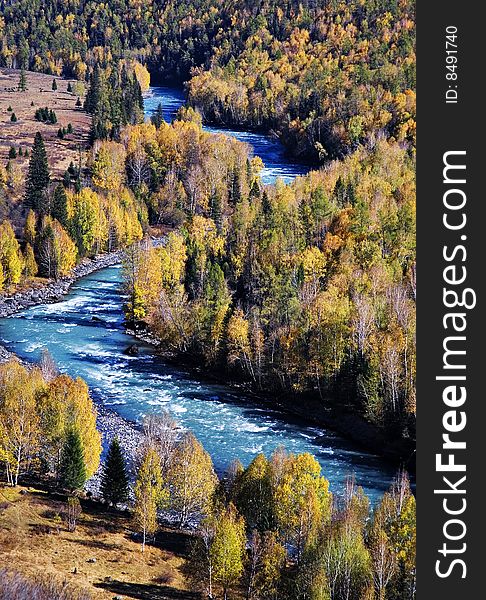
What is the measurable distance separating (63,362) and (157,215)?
179 feet

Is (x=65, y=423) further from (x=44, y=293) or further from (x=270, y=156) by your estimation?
(x=270, y=156)

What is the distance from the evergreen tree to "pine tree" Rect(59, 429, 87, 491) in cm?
5852

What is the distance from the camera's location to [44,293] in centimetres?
9288

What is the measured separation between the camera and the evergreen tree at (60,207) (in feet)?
342

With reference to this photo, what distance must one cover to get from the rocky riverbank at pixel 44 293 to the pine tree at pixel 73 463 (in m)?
39.4

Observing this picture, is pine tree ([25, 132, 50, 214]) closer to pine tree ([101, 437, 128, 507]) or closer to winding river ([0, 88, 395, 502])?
winding river ([0, 88, 395, 502])

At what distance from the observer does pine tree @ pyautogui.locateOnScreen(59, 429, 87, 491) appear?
49.6 meters

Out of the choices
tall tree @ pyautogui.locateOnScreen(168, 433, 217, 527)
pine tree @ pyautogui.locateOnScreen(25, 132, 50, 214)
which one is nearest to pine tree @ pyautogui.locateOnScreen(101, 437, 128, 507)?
tall tree @ pyautogui.locateOnScreen(168, 433, 217, 527)

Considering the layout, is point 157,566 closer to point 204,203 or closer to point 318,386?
point 318,386

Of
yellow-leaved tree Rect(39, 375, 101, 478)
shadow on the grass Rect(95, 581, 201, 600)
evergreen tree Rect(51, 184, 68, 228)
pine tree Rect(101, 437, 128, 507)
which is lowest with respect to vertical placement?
shadow on the grass Rect(95, 581, 201, 600)

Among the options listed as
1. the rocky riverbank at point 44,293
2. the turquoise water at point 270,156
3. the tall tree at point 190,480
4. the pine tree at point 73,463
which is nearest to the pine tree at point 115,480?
the pine tree at point 73,463

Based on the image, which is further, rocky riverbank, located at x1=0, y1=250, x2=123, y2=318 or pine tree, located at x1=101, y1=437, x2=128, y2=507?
rocky riverbank, located at x1=0, y1=250, x2=123, y2=318

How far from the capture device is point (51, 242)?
3853 inches

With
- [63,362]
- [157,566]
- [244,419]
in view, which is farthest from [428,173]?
[63,362]
